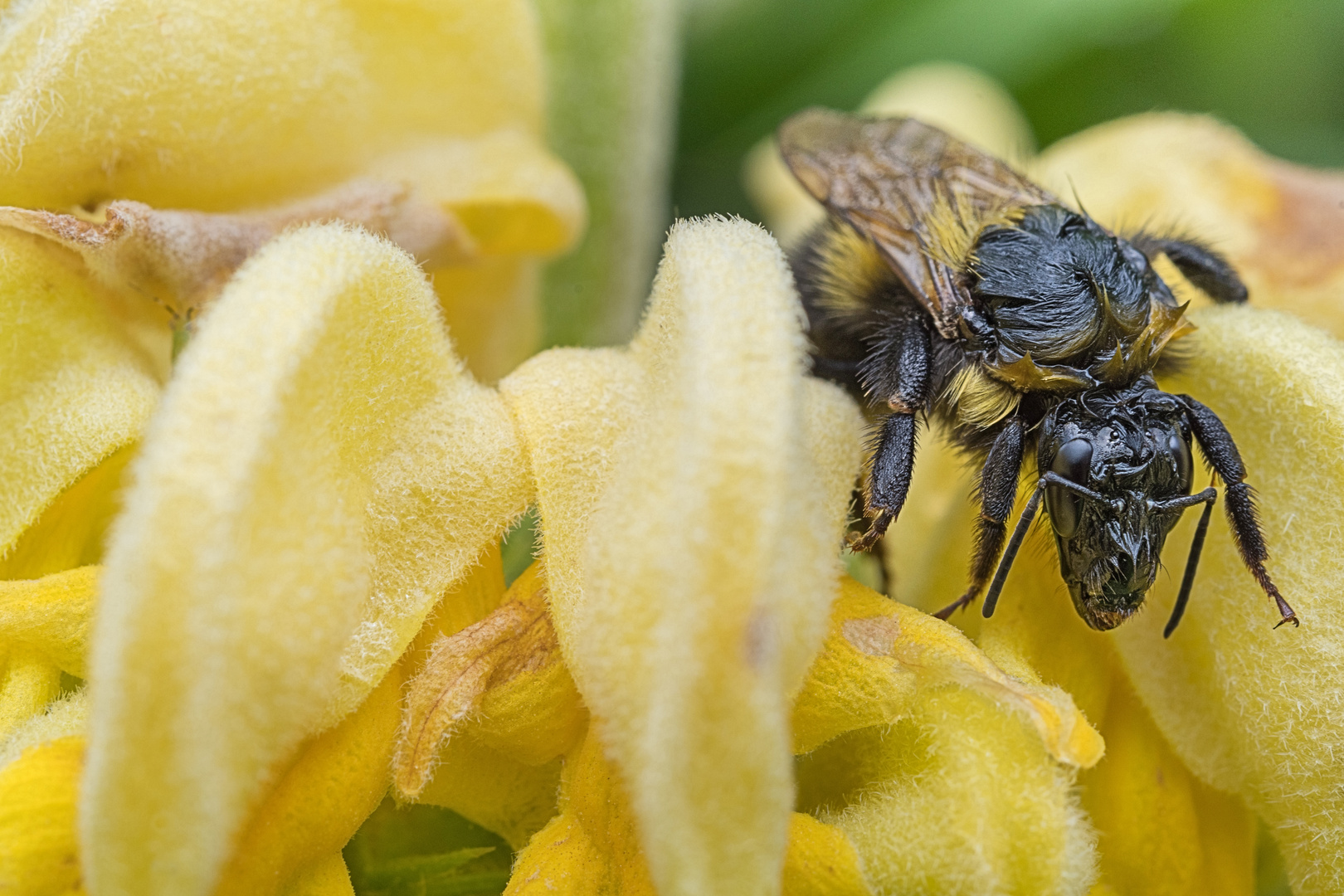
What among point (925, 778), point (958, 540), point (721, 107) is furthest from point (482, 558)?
point (721, 107)

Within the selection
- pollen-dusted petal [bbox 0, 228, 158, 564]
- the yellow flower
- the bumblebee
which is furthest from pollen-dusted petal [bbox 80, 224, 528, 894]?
the yellow flower

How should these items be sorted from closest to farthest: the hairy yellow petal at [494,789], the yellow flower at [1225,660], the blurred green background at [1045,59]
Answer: the hairy yellow petal at [494,789] < the yellow flower at [1225,660] < the blurred green background at [1045,59]

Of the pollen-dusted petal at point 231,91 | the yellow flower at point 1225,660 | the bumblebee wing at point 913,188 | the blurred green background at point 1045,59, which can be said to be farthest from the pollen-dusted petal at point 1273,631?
the blurred green background at point 1045,59

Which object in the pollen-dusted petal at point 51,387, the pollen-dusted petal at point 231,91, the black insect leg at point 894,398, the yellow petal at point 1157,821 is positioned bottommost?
the yellow petal at point 1157,821

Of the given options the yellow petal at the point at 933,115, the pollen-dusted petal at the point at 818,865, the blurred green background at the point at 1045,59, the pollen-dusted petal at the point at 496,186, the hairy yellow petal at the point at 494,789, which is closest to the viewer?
the pollen-dusted petal at the point at 818,865

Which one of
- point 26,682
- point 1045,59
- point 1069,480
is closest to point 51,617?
point 26,682

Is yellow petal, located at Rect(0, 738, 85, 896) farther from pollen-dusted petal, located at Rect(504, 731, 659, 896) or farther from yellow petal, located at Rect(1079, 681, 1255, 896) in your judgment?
yellow petal, located at Rect(1079, 681, 1255, 896)

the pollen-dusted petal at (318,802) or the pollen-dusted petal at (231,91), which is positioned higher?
the pollen-dusted petal at (231,91)

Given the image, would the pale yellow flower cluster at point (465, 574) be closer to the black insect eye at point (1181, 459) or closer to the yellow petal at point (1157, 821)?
the yellow petal at point (1157, 821)
